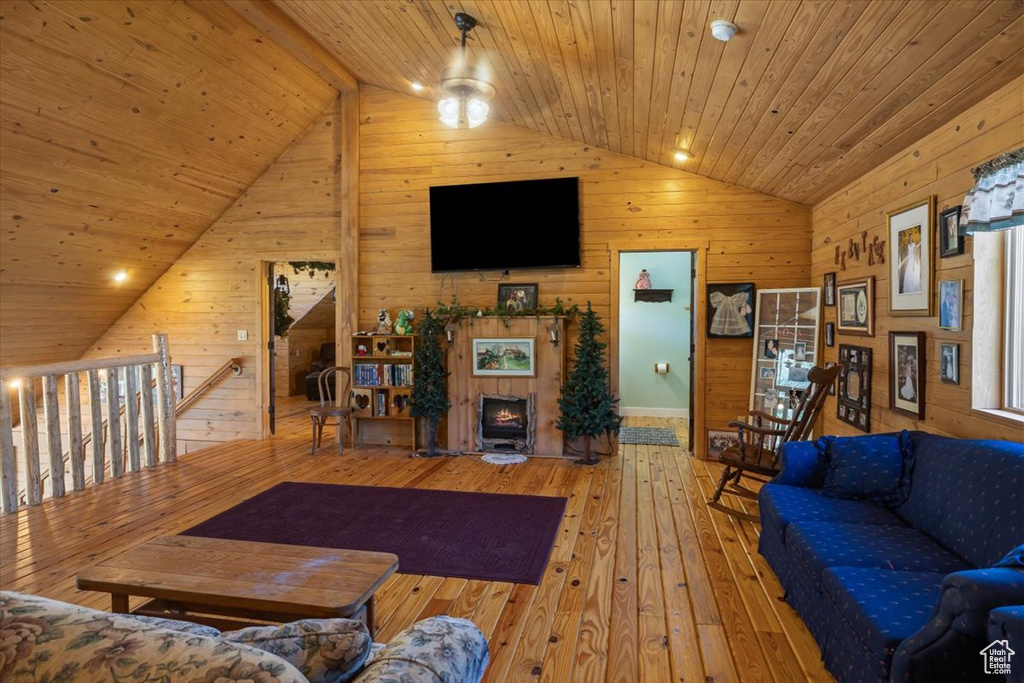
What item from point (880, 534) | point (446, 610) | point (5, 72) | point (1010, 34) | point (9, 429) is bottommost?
point (446, 610)

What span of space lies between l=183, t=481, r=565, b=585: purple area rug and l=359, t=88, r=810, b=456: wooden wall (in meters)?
2.25

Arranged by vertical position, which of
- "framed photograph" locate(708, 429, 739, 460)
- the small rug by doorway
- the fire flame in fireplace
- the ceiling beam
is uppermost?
the ceiling beam

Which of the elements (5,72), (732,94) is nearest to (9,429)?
(5,72)

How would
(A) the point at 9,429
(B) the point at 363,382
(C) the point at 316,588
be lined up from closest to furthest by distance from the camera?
(C) the point at 316,588 → (A) the point at 9,429 → (B) the point at 363,382

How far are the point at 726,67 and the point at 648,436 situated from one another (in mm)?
4424

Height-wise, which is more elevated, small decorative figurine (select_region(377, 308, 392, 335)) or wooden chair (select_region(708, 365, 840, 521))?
small decorative figurine (select_region(377, 308, 392, 335))

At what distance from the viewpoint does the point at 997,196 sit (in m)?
2.31

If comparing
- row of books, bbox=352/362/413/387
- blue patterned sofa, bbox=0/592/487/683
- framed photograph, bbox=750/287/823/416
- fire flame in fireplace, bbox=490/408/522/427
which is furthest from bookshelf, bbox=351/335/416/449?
blue patterned sofa, bbox=0/592/487/683

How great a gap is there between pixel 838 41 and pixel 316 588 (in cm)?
309

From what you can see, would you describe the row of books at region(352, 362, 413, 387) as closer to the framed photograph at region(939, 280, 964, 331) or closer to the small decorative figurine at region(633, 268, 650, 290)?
the small decorative figurine at region(633, 268, 650, 290)

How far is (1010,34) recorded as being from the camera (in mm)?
2035

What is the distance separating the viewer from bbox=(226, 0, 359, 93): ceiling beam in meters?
4.30

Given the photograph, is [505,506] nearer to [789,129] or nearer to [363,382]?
[363,382]

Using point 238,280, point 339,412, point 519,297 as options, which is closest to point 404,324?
point 339,412
